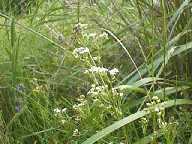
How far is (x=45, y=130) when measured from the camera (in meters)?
1.51

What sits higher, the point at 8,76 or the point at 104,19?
the point at 104,19

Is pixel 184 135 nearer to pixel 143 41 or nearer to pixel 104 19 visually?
pixel 143 41

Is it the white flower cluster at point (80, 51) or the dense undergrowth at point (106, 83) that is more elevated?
the white flower cluster at point (80, 51)

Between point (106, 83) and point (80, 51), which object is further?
point (106, 83)

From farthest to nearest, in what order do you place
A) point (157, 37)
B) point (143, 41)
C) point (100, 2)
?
1. point (100, 2)
2. point (143, 41)
3. point (157, 37)

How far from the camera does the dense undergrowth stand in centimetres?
126

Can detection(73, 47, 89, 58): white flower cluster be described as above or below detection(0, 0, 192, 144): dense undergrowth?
above

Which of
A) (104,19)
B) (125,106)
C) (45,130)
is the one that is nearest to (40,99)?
(45,130)

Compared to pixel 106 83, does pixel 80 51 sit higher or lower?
higher

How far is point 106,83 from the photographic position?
1655mm

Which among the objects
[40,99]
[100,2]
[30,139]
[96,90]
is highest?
[100,2]

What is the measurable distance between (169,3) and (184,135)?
20.0 inches

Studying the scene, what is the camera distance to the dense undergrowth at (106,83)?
4.14ft

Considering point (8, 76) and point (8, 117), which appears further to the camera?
point (8, 76)
